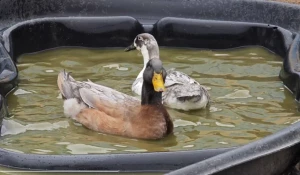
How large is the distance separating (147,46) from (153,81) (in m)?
1.66

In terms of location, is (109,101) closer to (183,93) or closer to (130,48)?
(183,93)

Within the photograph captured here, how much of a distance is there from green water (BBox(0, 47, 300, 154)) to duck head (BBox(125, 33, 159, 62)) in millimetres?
253

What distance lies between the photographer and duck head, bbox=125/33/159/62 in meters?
7.36

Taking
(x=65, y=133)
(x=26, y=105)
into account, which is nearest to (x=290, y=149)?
(x=65, y=133)

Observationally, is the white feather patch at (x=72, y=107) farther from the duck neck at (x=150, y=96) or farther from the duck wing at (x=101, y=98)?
the duck neck at (x=150, y=96)

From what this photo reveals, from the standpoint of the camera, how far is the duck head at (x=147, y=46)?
736cm

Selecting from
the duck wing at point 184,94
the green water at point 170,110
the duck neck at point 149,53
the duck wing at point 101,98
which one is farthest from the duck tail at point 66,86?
the duck neck at point 149,53

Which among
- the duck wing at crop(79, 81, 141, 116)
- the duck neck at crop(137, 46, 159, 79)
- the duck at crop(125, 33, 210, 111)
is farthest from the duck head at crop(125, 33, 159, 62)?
the duck wing at crop(79, 81, 141, 116)

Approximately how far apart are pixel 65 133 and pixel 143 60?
2.28 m

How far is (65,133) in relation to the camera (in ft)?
19.4

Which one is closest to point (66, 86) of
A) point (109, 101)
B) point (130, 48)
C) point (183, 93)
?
point (109, 101)

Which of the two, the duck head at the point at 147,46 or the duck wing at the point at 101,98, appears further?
the duck head at the point at 147,46

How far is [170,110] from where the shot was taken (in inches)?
257

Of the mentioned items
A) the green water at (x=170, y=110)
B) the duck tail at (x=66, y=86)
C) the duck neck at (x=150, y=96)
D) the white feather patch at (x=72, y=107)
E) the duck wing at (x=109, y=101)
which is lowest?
the green water at (x=170, y=110)
